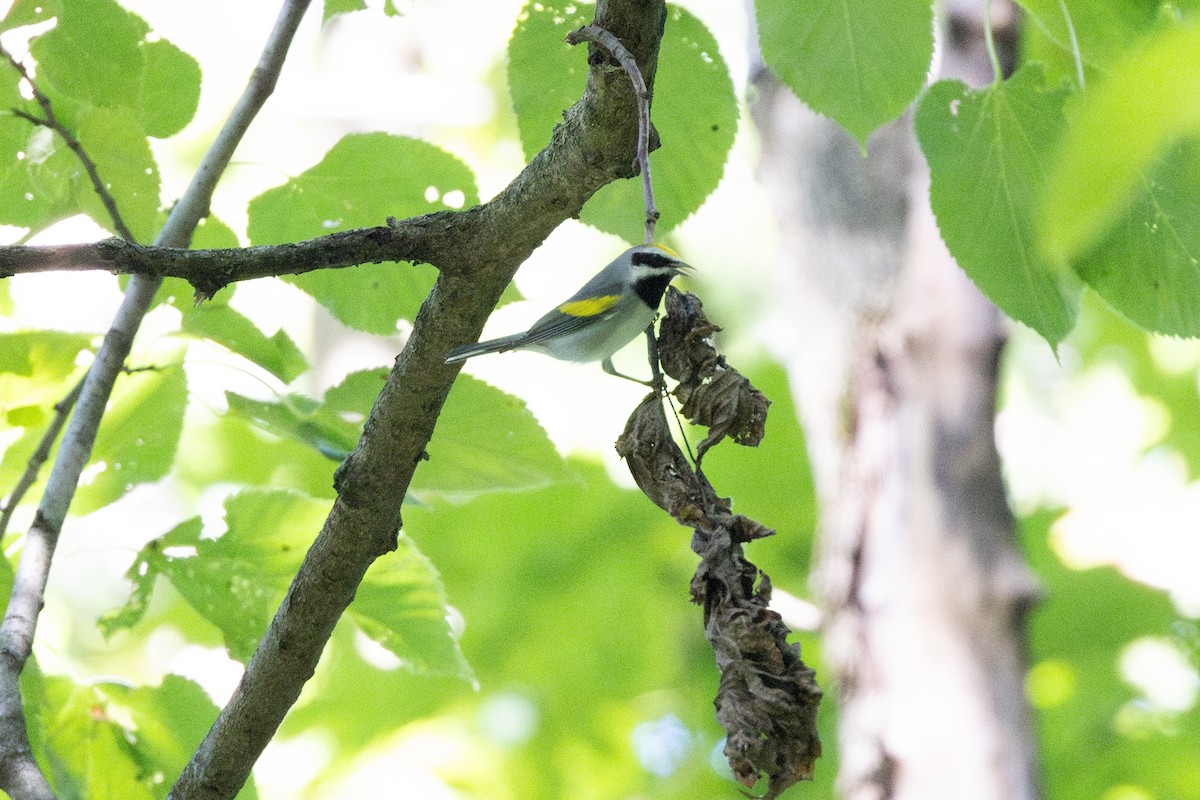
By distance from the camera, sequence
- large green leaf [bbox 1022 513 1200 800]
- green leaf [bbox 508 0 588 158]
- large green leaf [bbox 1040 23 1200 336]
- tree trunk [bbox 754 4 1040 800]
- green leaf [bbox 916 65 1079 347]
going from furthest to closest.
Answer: large green leaf [bbox 1022 513 1200 800] → tree trunk [bbox 754 4 1040 800] → green leaf [bbox 508 0 588 158] → green leaf [bbox 916 65 1079 347] → large green leaf [bbox 1040 23 1200 336]

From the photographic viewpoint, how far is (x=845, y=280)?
517cm

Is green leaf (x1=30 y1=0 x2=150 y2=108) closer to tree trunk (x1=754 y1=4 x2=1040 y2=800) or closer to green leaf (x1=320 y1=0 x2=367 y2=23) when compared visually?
green leaf (x1=320 y1=0 x2=367 y2=23)

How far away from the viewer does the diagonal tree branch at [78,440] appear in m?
1.78

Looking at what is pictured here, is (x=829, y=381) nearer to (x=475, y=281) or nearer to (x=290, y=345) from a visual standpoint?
(x=290, y=345)

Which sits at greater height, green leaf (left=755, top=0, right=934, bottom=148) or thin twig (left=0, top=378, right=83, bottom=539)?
green leaf (left=755, top=0, right=934, bottom=148)

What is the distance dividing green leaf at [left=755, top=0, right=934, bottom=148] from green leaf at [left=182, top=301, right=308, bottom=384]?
1209 millimetres

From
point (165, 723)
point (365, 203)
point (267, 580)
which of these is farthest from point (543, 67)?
point (165, 723)

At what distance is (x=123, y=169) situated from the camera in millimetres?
2094

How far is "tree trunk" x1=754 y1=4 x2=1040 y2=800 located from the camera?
4652 mm

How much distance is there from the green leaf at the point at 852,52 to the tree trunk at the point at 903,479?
304 cm

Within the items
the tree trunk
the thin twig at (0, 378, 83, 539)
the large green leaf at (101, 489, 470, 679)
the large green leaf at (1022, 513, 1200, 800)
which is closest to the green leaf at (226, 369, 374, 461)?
the large green leaf at (101, 489, 470, 679)

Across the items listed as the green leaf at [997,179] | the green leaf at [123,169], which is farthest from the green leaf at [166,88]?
the green leaf at [997,179]

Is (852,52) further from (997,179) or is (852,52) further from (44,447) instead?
(44,447)

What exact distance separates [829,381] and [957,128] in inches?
131
